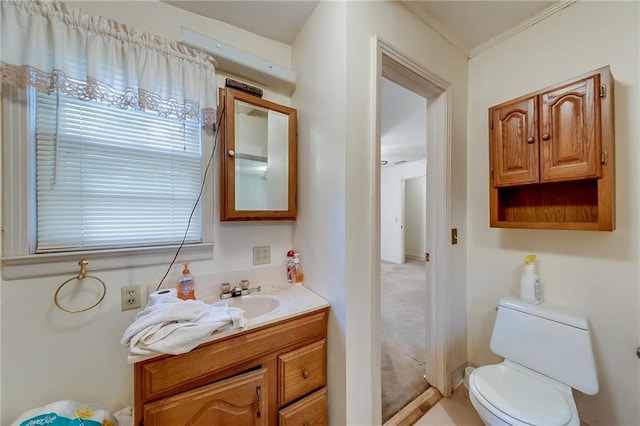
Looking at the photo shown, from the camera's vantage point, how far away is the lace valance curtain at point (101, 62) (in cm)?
87

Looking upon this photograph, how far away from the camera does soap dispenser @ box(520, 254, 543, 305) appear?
1307 millimetres

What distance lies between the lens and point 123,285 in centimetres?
108

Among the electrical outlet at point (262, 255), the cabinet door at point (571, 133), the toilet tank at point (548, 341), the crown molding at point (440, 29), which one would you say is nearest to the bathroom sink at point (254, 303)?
the electrical outlet at point (262, 255)

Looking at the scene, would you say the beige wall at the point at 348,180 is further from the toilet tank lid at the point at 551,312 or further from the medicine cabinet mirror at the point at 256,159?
the toilet tank lid at the point at 551,312

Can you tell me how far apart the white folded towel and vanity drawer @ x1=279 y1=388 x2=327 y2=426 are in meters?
0.52

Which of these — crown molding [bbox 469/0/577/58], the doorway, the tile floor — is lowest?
the tile floor

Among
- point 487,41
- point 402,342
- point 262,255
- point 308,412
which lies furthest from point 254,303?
point 487,41

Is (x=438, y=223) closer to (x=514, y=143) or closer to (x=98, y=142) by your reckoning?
(x=514, y=143)

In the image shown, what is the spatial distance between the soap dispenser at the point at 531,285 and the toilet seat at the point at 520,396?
0.39 metres

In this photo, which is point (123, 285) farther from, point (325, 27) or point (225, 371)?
point (325, 27)

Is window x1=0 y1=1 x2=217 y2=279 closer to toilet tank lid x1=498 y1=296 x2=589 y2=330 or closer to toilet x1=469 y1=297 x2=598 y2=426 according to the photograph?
toilet x1=469 y1=297 x2=598 y2=426

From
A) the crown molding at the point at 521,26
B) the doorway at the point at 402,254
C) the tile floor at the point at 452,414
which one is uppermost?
the crown molding at the point at 521,26

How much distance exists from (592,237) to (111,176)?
2.48 metres

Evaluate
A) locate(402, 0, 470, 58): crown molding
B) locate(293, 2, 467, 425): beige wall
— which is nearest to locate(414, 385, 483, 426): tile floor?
locate(293, 2, 467, 425): beige wall
